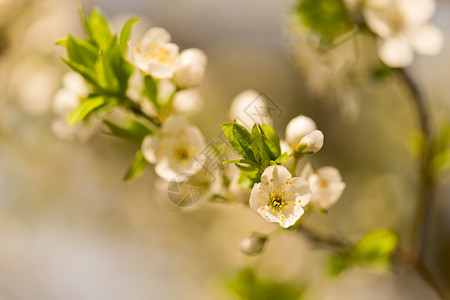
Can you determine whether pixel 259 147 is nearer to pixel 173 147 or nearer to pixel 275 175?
pixel 275 175

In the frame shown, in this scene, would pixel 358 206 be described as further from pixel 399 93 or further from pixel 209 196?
pixel 209 196

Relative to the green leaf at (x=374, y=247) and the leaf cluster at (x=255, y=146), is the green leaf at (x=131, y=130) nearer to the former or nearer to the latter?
the leaf cluster at (x=255, y=146)

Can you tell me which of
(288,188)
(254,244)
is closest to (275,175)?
(288,188)

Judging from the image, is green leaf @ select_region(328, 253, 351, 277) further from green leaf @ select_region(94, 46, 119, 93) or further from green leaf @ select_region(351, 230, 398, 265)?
green leaf @ select_region(94, 46, 119, 93)

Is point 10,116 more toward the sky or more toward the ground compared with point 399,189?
more toward the ground

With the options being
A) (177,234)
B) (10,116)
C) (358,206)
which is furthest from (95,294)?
(358,206)

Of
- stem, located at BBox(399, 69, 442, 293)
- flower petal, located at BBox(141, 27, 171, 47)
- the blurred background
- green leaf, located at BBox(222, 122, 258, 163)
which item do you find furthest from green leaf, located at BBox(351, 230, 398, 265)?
the blurred background

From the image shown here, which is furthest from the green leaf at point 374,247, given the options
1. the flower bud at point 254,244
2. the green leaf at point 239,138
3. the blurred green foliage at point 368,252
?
the green leaf at point 239,138
